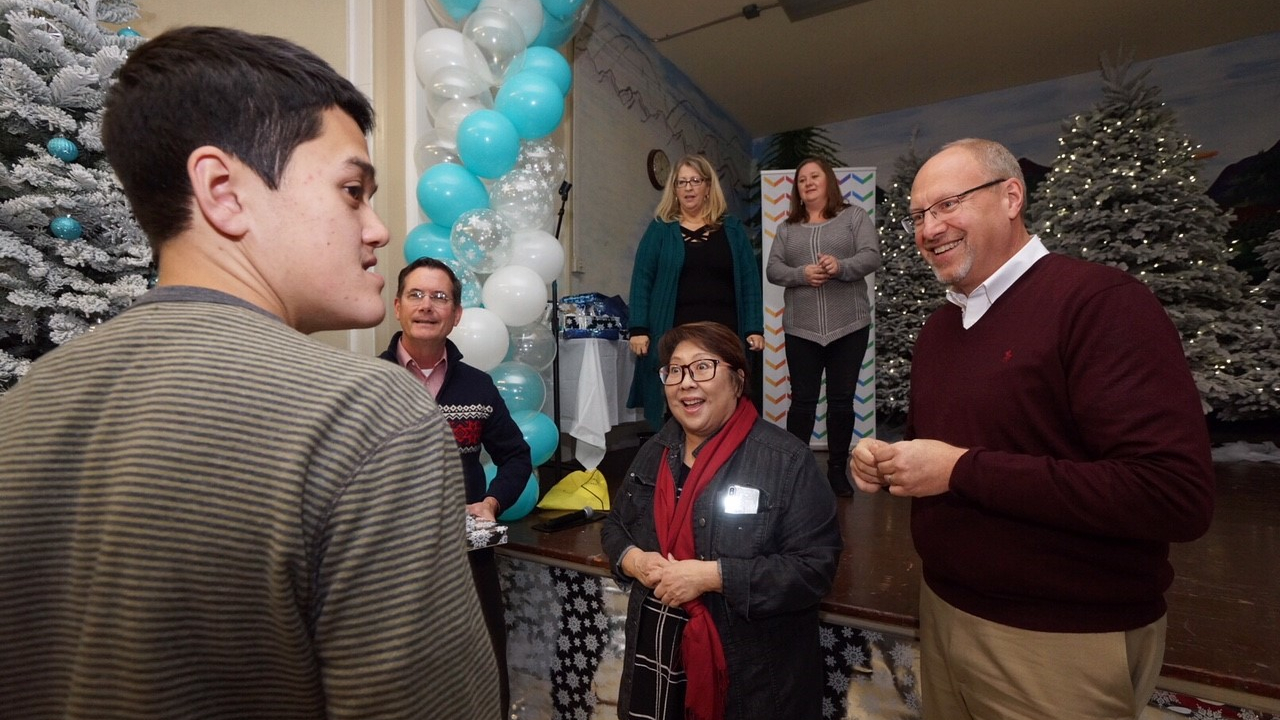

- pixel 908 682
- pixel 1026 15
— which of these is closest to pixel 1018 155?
pixel 1026 15

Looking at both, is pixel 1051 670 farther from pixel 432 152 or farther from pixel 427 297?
pixel 432 152

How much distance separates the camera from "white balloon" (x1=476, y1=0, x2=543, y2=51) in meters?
3.03

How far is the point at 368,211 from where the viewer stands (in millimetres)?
675

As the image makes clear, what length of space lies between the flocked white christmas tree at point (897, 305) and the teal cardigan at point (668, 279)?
3360 mm

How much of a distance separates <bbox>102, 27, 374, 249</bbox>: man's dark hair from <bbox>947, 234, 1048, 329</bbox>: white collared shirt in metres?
1.26

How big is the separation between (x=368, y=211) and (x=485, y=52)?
2.80m

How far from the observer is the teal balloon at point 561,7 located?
11.0ft

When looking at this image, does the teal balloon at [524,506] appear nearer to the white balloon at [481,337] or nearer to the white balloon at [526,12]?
the white balloon at [481,337]

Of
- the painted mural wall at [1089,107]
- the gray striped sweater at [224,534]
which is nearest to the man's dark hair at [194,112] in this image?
the gray striped sweater at [224,534]

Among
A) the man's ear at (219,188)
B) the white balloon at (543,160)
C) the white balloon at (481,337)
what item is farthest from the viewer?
the white balloon at (543,160)

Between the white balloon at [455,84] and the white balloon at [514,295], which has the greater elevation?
the white balloon at [455,84]

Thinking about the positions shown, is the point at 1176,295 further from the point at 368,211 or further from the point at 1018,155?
the point at 368,211

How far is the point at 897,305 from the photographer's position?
600 cm

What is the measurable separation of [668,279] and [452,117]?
1.31 m
